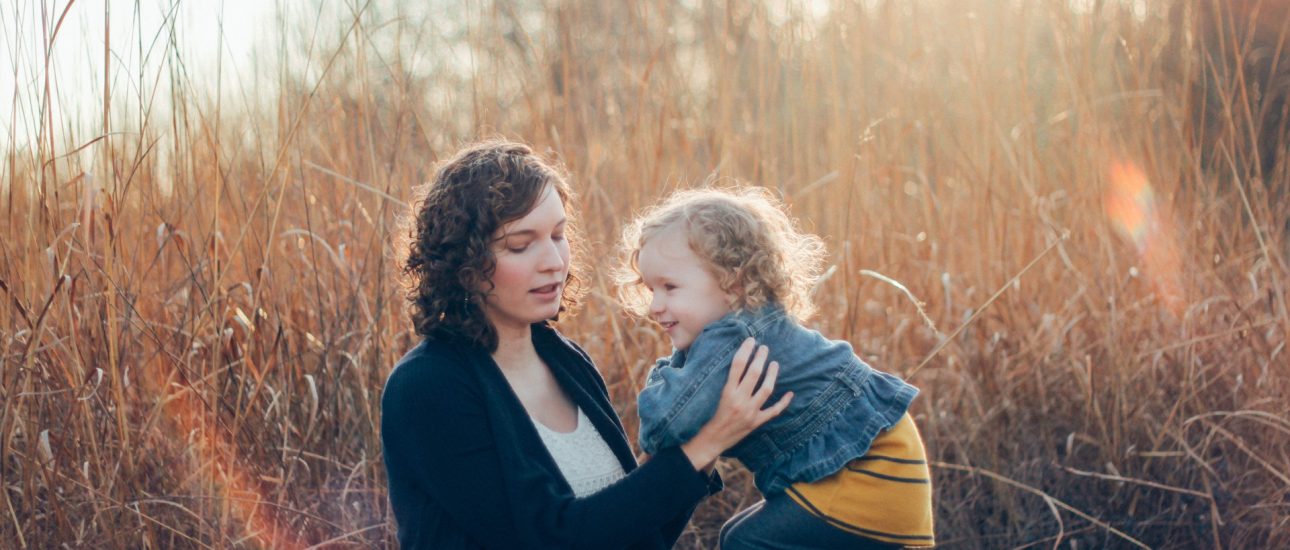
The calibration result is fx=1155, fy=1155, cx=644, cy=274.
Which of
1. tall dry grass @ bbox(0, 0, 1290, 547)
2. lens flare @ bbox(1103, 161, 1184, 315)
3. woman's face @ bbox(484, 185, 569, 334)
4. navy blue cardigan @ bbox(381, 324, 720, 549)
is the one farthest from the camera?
lens flare @ bbox(1103, 161, 1184, 315)

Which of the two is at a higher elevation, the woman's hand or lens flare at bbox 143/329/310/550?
the woman's hand

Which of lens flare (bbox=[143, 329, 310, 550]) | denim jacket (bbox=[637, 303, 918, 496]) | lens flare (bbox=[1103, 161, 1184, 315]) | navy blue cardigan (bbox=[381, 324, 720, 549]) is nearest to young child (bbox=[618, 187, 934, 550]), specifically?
denim jacket (bbox=[637, 303, 918, 496])

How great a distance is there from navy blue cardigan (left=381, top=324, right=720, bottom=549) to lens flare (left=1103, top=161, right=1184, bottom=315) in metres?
1.98

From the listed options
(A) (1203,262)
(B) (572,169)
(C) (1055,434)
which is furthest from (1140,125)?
(B) (572,169)

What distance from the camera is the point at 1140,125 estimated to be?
12.2ft

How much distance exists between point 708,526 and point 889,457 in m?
1.06

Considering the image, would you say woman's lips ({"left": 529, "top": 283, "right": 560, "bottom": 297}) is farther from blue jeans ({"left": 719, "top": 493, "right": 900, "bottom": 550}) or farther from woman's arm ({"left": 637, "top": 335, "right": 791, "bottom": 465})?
blue jeans ({"left": 719, "top": 493, "right": 900, "bottom": 550})

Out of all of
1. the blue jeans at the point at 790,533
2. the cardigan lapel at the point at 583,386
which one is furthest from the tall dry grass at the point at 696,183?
the blue jeans at the point at 790,533

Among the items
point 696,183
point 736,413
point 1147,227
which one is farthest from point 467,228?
point 1147,227

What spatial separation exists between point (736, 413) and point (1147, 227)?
6.64 feet

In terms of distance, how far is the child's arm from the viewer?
1825 mm

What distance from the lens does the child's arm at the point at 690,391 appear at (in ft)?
5.99

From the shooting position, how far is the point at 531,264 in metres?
1.88

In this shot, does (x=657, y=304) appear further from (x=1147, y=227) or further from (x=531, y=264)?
(x=1147, y=227)
